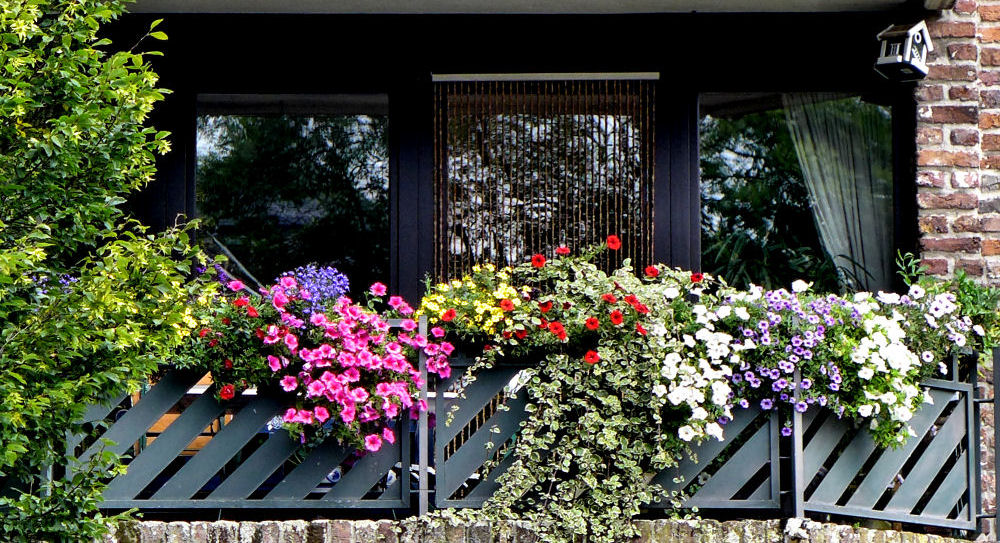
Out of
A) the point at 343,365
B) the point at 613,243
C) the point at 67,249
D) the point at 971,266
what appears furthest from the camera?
the point at 971,266

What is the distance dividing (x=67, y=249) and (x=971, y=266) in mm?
4155

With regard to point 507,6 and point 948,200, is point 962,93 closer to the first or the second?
point 948,200

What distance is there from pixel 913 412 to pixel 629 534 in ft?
4.30

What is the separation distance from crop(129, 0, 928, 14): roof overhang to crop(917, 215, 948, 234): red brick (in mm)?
1049

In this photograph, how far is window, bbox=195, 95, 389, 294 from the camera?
22.2ft

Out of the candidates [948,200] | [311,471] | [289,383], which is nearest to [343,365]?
[289,383]

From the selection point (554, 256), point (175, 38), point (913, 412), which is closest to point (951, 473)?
point (913, 412)

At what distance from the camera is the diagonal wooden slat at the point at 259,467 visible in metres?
3.93

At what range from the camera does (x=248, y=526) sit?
3.88 m

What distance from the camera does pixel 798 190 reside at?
6.38 meters

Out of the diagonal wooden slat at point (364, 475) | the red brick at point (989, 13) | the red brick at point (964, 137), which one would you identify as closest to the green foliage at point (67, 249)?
the diagonal wooden slat at point (364, 475)

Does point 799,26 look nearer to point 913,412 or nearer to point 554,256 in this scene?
point 554,256

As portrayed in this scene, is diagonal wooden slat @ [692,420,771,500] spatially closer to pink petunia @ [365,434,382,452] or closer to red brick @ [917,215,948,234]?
pink petunia @ [365,434,382,452]

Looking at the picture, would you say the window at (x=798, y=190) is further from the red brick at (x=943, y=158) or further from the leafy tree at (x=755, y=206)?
the red brick at (x=943, y=158)
